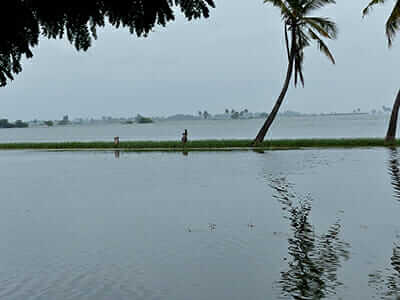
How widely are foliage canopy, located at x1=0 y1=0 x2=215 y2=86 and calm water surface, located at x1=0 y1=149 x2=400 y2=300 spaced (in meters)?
4.49

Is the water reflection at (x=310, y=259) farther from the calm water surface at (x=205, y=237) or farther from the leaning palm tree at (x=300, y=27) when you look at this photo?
the leaning palm tree at (x=300, y=27)

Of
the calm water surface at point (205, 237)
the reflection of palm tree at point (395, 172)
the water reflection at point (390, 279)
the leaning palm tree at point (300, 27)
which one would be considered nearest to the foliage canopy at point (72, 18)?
the calm water surface at point (205, 237)

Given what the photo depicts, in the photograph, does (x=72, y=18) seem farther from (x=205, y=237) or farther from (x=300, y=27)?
(x=300, y=27)

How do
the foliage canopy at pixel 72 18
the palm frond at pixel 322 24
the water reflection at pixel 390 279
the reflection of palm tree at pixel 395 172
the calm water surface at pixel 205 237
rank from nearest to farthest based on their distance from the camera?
the foliage canopy at pixel 72 18 → the water reflection at pixel 390 279 → the calm water surface at pixel 205 237 → the reflection of palm tree at pixel 395 172 → the palm frond at pixel 322 24

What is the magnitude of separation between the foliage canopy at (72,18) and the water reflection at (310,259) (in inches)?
181

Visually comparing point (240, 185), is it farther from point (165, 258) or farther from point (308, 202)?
point (165, 258)

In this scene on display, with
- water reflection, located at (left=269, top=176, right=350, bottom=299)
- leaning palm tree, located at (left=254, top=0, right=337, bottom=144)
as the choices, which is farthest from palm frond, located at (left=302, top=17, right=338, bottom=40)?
water reflection, located at (left=269, top=176, right=350, bottom=299)

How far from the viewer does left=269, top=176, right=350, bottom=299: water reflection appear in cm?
681

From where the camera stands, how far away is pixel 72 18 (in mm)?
3113

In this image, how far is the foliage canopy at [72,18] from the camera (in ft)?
9.79

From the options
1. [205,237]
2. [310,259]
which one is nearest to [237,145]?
[205,237]

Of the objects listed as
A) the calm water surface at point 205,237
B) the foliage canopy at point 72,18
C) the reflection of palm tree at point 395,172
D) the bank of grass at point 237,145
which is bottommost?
the calm water surface at point 205,237

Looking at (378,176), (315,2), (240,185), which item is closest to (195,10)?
(240,185)

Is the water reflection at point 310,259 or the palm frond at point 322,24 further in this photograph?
the palm frond at point 322,24
